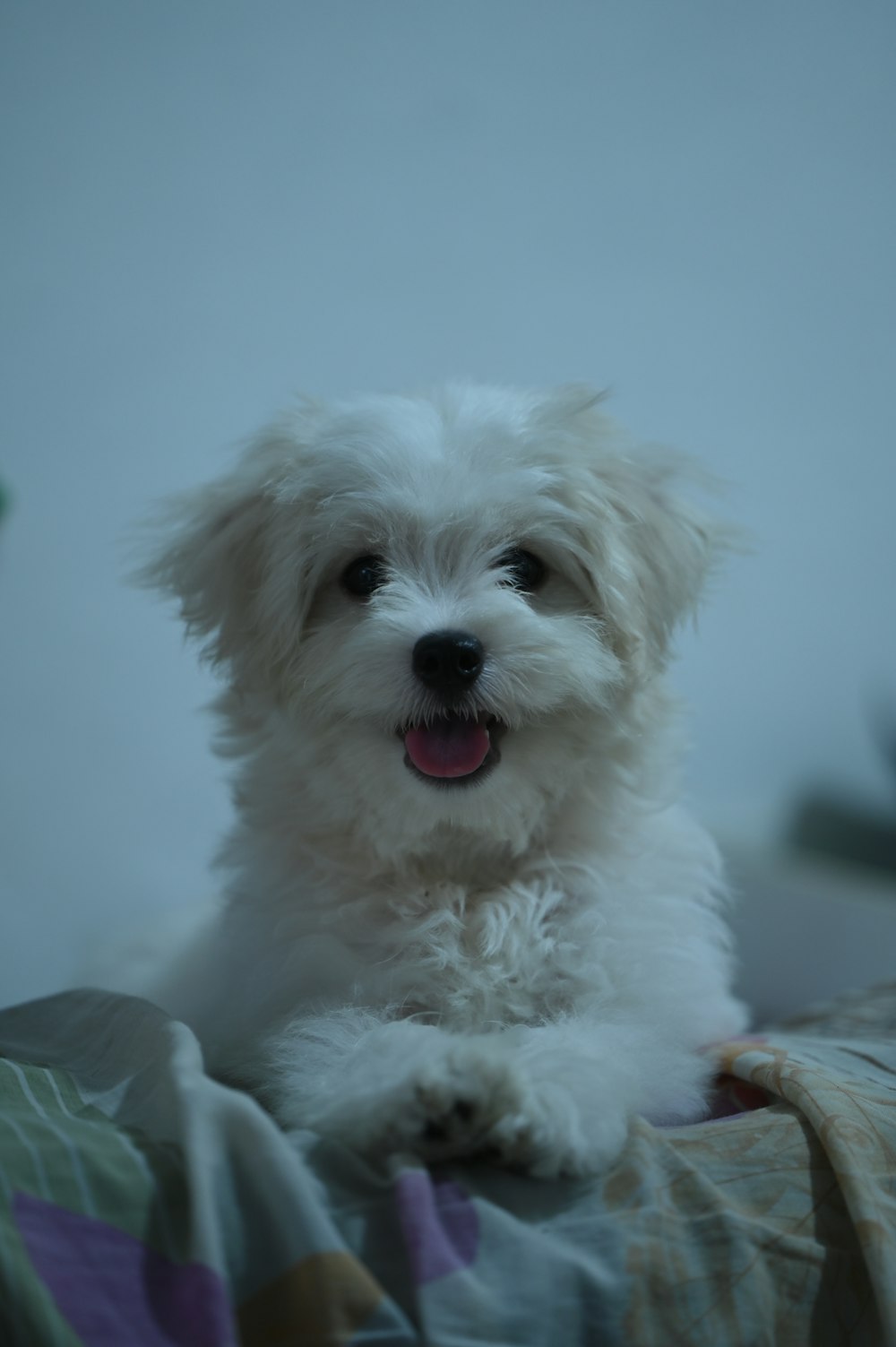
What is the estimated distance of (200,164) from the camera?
8.14ft

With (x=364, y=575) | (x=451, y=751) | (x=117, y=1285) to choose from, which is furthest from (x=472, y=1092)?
(x=364, y=575)

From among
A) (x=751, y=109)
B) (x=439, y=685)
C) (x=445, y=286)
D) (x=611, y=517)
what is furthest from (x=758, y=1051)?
(x=751, y=109)

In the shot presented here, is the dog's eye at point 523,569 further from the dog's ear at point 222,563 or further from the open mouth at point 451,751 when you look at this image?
the dog's ear at point 222,563

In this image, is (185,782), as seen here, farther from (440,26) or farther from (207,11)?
(440,26)

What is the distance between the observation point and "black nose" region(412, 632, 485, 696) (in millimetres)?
1370

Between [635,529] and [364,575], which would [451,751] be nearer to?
[364,575]

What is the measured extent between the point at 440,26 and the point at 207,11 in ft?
1.97

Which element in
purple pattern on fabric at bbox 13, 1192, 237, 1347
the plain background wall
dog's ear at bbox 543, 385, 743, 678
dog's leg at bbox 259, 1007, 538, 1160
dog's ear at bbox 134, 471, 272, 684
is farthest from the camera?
the plain background wall

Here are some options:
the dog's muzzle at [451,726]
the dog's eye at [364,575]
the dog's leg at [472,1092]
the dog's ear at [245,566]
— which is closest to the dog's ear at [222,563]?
the dog's ear at [245,566]

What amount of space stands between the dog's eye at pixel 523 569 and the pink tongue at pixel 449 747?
9.6 inches

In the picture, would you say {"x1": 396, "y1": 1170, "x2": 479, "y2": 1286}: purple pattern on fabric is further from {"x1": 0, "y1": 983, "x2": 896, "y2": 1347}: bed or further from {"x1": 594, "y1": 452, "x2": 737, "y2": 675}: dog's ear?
{"x1": 594, "y1": 452, "x2": 737, "y2": 675}: dog's ear

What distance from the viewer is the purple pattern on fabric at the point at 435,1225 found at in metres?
0.89

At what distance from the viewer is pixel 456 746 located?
1.43m

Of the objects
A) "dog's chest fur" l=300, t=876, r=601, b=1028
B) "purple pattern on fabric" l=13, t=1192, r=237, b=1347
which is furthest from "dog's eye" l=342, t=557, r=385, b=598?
"purple pattern on fabric" l=13, t=1192, r=237, b=1347
